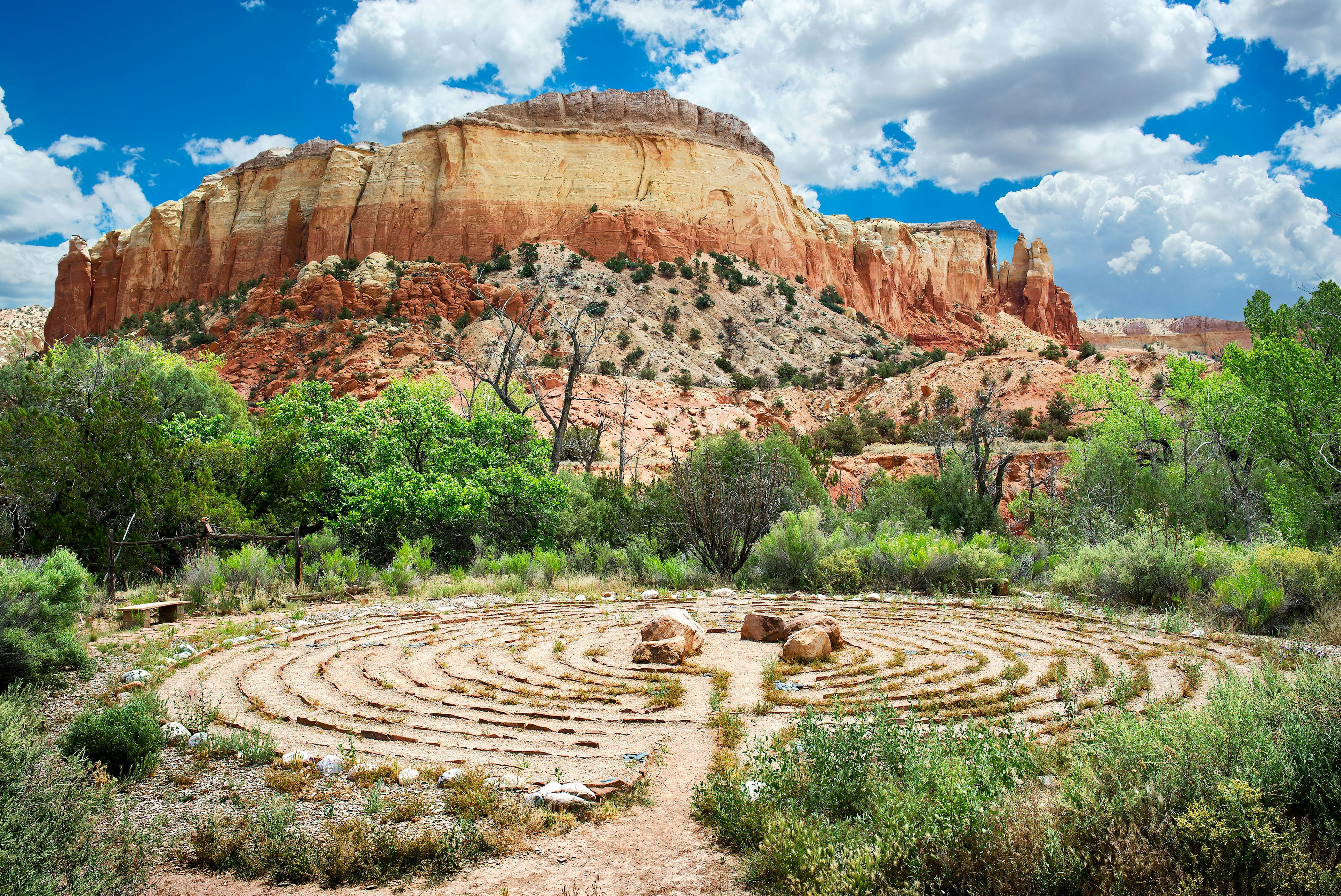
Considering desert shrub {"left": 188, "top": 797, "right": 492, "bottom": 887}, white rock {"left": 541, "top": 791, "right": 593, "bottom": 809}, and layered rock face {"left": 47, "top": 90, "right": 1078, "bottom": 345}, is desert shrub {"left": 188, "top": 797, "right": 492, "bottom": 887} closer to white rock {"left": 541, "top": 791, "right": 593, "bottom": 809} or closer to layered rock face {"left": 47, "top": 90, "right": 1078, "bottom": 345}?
white rock {"left": 541, "top": 791, "right": 593, "bottom": 809}

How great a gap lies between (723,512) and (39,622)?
9.49 m

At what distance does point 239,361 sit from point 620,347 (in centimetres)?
2165

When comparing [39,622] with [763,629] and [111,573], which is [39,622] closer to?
[111,573]

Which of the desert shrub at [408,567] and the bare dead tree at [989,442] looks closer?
the desert shrub at [408,567]

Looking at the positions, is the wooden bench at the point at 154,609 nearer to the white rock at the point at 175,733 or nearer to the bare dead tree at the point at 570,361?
the white rock at the point at 175,733

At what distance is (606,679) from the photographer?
6758mm

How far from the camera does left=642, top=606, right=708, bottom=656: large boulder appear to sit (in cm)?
755

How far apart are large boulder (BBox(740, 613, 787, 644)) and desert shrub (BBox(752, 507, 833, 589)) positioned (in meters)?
4.17

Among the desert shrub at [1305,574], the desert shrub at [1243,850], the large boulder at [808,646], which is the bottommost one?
the large boulder at [808,646]

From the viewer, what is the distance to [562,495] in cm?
1611

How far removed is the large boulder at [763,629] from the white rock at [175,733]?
5.23 meters

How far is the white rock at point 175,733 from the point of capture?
5.15 metres

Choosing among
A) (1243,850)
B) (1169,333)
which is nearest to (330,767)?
(1243,850)

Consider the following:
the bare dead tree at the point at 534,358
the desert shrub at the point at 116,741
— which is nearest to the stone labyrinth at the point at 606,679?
the desert shrub at the point at 116,741
